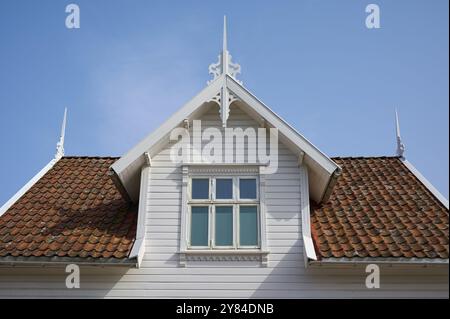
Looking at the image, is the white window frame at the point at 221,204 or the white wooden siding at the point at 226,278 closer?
the white wooden siding at the point at 226,278

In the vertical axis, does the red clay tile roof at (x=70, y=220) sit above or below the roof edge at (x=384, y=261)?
above

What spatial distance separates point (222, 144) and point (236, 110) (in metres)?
0.91

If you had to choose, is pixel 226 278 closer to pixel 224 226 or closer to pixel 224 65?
pixel 224 226

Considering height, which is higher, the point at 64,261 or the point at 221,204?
the point at 221,204

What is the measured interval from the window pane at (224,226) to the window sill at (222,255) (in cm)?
24

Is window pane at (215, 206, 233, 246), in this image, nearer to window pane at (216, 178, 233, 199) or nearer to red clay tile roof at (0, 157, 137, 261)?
window pane at (216, 178, 233, 199)

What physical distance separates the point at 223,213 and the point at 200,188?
0.84m

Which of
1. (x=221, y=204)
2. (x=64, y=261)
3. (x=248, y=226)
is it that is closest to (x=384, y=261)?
(x=248, y=226)

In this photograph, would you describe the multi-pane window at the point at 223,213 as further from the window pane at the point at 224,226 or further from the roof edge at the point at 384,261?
the roof edge at the point at 384,261

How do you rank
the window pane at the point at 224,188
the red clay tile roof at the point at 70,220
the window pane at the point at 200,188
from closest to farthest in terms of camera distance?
the red clay tile roof at the point at 70,220 → the window pane at the point at 224,188 → the window pane at the point at 200,188

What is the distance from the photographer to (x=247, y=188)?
12.0m

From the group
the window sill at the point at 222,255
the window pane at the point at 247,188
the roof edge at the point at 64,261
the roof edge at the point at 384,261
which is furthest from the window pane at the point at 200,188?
the roof edge at the point at 384,261

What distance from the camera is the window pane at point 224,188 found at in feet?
38.9

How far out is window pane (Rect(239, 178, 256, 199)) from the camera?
11.9 meters
